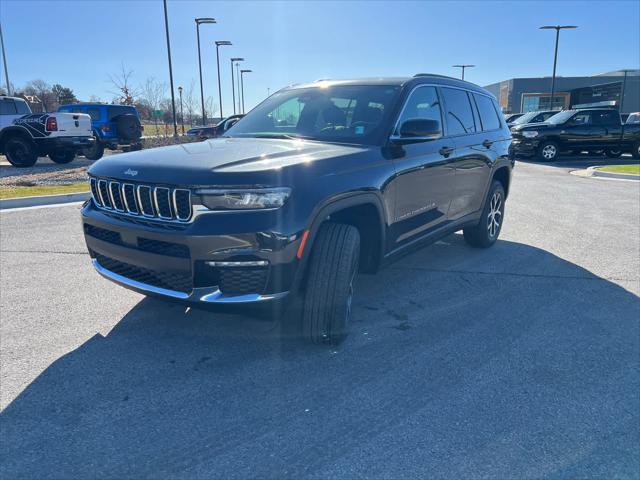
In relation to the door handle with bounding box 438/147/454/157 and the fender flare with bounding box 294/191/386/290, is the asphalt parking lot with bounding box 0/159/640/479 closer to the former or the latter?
the fender flare with bounding box 294/191/386/290

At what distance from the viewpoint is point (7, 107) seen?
15695 mm

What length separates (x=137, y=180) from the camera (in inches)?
114

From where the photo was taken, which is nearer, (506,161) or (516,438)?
(516,438)

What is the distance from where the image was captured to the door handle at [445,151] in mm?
4301

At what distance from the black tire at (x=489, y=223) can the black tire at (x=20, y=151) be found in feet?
45.5

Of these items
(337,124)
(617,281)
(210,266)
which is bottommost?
(617,281)

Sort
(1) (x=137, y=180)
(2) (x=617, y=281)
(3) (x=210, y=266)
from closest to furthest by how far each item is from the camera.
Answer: (3) (x=210, y=266), (1) (x=137, y=180), (2) (x=617, y=281)

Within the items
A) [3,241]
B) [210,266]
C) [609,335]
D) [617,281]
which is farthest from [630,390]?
[3,241]

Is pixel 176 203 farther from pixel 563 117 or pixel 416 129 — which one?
pixel 563 117

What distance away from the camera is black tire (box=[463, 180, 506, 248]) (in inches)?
222

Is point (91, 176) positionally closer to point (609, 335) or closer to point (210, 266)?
point (210, 266)

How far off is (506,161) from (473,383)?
12.5ft

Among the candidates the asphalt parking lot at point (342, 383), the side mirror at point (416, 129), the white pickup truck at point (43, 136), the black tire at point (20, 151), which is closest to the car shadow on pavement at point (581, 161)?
the asphalt parking lot at point (342, 383)

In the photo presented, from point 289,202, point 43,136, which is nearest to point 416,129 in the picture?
point 289,202
